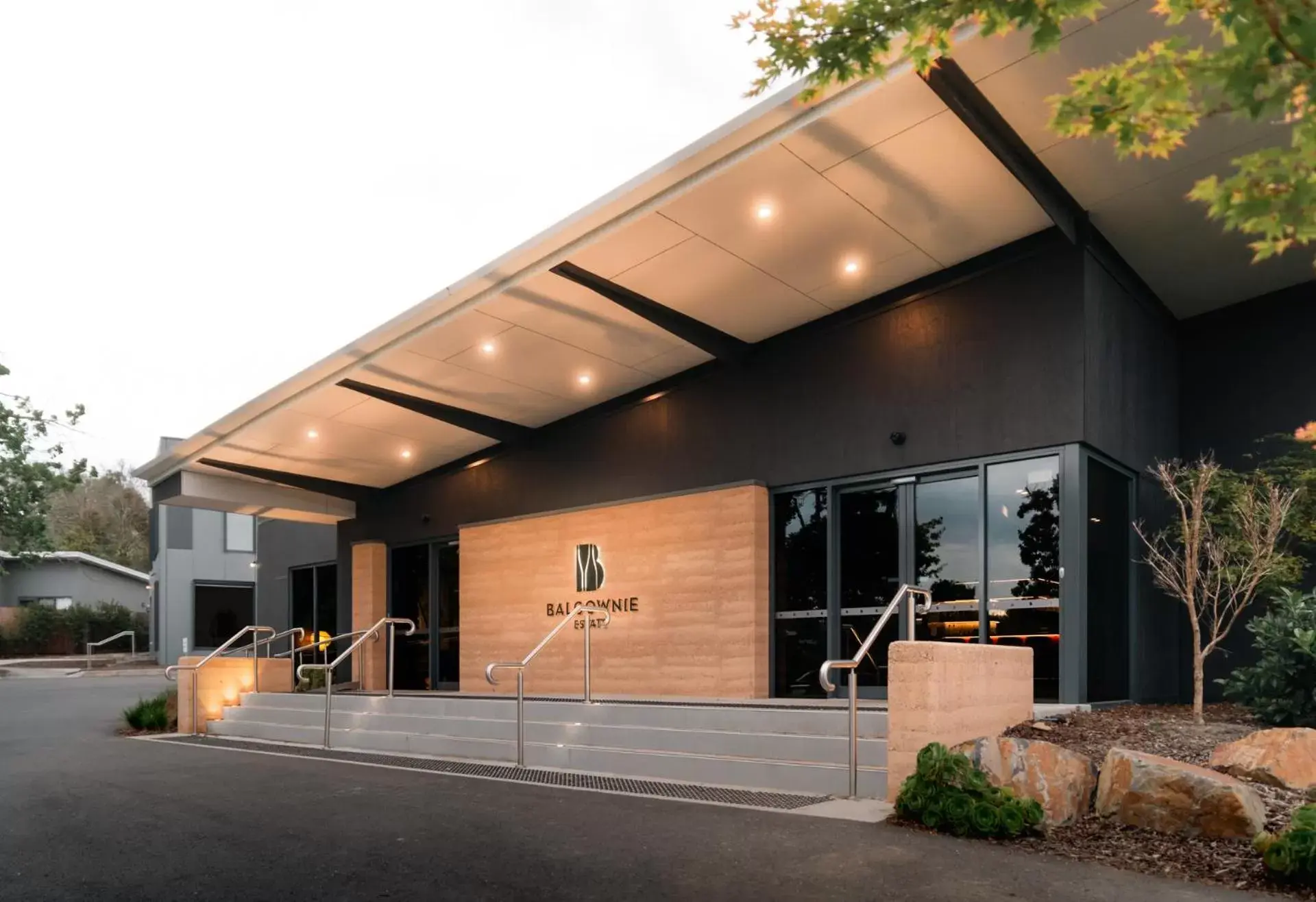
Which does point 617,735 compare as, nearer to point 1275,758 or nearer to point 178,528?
point 1275,758

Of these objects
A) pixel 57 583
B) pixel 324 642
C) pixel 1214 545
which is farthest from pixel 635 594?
pixel 57 583

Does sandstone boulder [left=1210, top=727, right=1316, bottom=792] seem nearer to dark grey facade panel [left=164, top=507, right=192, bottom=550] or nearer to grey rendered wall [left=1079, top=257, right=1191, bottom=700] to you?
grey rendered wall [left=1079, top=257, right=1191, bottom=700]

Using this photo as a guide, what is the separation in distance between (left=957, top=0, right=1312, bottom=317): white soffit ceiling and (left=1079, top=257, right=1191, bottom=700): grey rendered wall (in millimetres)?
427

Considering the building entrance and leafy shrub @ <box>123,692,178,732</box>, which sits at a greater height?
the building entrance

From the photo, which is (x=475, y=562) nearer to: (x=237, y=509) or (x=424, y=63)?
(x=237, y=509)

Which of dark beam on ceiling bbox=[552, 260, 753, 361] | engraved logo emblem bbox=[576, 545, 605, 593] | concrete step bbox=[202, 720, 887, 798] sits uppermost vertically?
dark beam on ceiling bbox=[552, 260, 753, 361]

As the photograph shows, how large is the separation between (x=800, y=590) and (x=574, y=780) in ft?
12.7

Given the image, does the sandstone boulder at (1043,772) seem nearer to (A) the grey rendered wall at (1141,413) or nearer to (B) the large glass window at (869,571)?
(A) the grey rendered wall at (1141,413)

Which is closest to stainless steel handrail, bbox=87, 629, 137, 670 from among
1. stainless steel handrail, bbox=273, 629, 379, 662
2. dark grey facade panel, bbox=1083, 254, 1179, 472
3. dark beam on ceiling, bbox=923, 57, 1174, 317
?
stainless steel handrail, bbox=273, 629, 379, 662

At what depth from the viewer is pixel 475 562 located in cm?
1477

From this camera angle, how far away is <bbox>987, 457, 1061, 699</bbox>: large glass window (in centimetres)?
941

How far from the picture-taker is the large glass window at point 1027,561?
30.9ft

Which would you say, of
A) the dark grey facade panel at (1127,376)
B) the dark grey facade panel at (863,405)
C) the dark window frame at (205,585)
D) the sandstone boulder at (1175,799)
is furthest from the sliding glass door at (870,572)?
the dark window frame at (205,585)

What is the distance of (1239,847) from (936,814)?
153 cm
